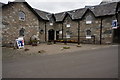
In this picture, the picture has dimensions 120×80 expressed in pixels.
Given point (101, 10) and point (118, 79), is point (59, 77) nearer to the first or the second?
point (118, 79)

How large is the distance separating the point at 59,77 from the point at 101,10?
16.5m

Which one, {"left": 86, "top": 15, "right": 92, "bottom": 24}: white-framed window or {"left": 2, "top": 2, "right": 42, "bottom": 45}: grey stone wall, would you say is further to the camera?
{"left": 86, "top": 15, "right": 92, "bottom": 24}: white-framed window

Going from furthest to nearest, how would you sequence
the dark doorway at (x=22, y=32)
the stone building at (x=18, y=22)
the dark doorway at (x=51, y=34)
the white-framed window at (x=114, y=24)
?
the dark doorway at (x=51, y=34) → the dark doorway at (x=22, y=32) → the white-framed window at (x=114, y=24) → the stone building at (x=18, y=22)

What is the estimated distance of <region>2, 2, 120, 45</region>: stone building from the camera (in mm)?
14538

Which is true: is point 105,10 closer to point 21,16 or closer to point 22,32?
point 21,16

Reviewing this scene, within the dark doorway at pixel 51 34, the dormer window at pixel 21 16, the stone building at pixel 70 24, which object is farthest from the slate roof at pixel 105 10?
the dormer window at pixel 21 16

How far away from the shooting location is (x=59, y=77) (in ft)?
13.0

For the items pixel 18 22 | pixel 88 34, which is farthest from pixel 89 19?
pixel 18 22

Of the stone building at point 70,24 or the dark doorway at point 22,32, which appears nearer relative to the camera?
the stone building at point 70,24

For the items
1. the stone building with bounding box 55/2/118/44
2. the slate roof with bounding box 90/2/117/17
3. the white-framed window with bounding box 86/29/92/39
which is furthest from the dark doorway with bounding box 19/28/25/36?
the slate roof with bounding box 90/2/117/17

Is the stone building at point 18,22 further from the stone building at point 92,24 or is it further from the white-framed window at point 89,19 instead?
the white-framed window at point 89,19

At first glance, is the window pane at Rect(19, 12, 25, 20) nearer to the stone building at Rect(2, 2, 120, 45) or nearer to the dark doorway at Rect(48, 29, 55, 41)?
the stone building at Rect(2, 2, 120, 45)

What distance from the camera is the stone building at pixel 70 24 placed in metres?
14.5

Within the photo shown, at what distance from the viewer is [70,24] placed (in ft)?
66.4
